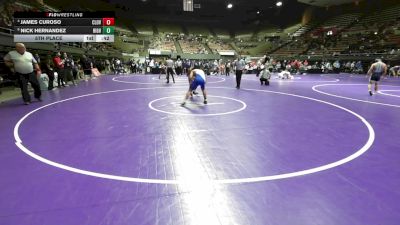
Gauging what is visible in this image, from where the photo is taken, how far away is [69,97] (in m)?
11.4

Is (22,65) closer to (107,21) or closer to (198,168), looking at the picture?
(107,21)

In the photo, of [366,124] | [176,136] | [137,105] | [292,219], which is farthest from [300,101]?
[292,219]

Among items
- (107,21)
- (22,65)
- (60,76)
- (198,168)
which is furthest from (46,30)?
(198,168)

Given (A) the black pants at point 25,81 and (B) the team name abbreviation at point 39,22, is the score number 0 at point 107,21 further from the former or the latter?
(A) the black pants at point 25,81

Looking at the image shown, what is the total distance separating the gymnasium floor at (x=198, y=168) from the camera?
3127 mm

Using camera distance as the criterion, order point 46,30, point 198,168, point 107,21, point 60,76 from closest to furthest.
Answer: point 198,168 → point 46,30 → point 107,21 → point 60,76

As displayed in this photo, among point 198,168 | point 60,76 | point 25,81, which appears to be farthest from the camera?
point 60,76

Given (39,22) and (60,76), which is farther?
(60,76)
